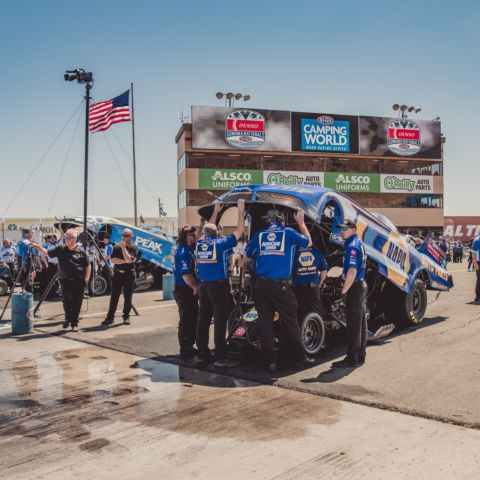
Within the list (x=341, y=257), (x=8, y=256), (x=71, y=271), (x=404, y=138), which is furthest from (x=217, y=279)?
(x=404, y=138)

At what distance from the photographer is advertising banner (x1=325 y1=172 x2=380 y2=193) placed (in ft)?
159

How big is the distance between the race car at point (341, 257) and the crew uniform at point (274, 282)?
41 centimetres

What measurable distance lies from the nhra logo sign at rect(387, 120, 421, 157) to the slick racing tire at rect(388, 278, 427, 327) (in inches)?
1679

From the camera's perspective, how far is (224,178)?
45.2 meters

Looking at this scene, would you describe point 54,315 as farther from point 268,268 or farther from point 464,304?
point 464,304

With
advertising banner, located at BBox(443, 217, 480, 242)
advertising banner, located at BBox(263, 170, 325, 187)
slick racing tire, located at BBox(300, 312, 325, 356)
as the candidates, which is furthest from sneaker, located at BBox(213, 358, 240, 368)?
advertising banner, located at BBox(443, 217, 480, 242)

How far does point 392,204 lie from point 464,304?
39730 millimetres

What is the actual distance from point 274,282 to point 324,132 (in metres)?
43.0

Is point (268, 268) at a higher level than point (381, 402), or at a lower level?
higher

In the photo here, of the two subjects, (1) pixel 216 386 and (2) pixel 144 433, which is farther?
(1) pixel 216 386

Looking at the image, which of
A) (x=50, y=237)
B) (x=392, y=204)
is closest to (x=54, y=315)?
(x=50, y=237)

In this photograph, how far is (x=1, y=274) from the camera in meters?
16.1

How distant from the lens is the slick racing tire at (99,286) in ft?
50.5

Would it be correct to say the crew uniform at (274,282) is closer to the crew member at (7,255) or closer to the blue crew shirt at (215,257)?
the blue crew shirt at (215,257)
